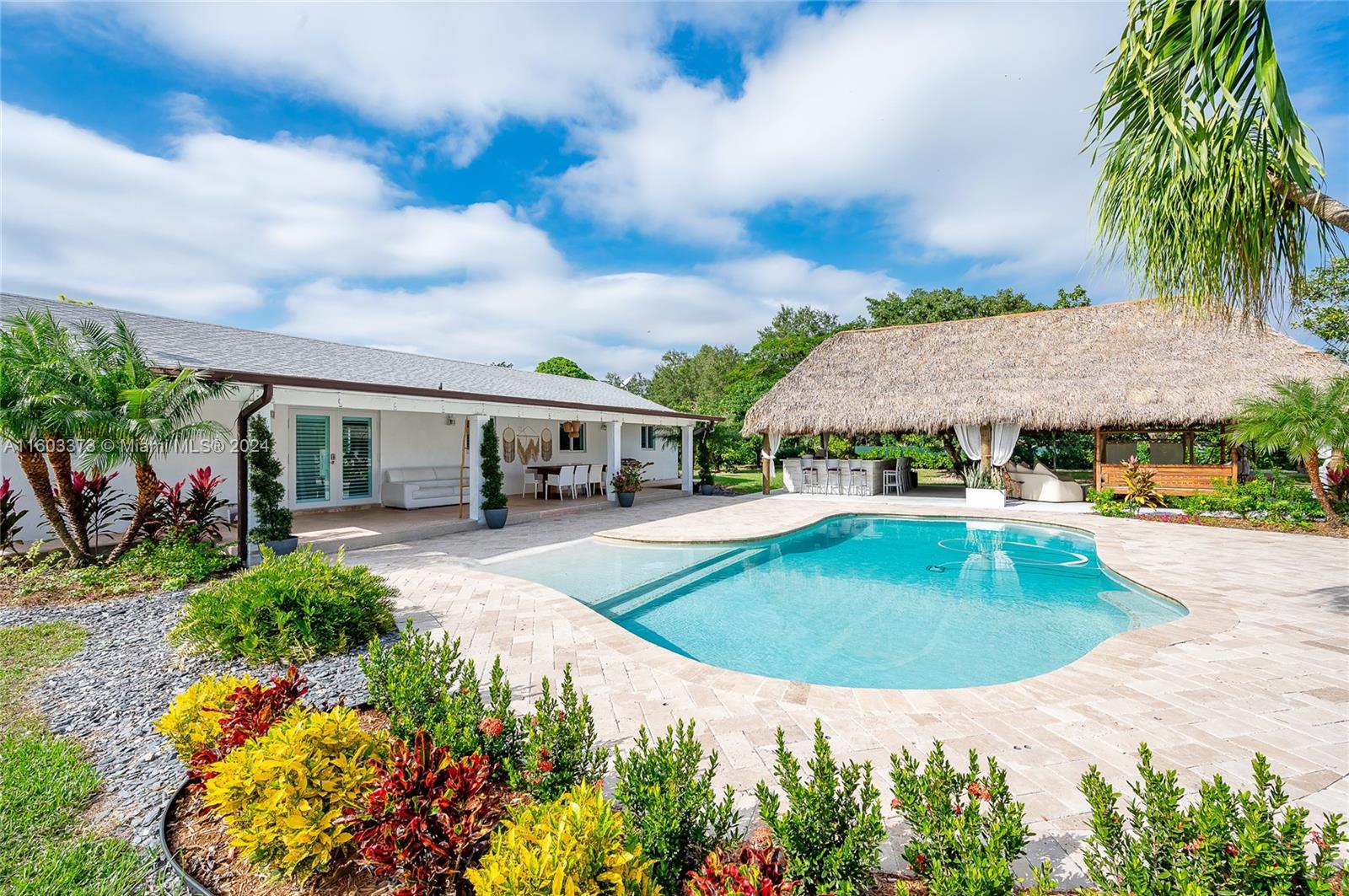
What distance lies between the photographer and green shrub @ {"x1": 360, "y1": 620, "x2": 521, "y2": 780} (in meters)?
Answer: 2.49

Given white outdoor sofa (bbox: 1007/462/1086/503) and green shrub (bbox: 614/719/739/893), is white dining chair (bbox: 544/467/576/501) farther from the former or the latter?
green shrub (bbox: 614/719/739/893)

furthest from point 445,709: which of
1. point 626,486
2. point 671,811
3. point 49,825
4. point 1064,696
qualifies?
point 626,486

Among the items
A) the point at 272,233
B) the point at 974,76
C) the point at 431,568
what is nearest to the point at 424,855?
the point at 431,568

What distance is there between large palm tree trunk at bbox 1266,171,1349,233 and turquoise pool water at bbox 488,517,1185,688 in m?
3.69

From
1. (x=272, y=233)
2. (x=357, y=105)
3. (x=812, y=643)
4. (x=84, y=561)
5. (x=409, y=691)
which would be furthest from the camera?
(x=272, y=233)

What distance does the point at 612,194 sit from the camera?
1341 cm

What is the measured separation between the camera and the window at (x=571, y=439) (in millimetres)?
17719

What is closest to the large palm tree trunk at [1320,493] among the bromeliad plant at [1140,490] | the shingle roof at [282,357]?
the bromeliad plant at [1140,490]

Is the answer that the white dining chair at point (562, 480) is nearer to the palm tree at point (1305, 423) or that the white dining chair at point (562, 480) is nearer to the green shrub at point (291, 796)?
the green shrub at point (291, 796)

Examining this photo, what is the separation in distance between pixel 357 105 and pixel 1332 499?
1895 cm

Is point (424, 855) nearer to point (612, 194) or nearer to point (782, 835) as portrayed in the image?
point (782, 835)

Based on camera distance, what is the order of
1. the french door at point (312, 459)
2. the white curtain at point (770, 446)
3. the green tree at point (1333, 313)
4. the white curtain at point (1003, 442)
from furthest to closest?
the green tree at point (1333, 313) < the white curtain at point (770, 446) < the white curtain at point (1003, 442) < the french door at point (312, 459)

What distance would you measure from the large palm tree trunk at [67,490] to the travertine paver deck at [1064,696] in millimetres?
4120

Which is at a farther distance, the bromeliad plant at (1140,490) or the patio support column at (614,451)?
the patio support column at (614,451)
